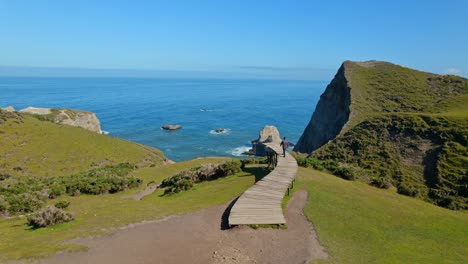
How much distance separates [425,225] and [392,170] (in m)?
23.5

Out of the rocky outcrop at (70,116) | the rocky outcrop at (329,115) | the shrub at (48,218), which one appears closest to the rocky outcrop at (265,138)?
the rocky outcrop at (329,115)

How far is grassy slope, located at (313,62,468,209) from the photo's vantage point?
127ft

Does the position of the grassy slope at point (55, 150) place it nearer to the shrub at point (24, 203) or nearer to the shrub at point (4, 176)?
the shrub at point (4, 176)

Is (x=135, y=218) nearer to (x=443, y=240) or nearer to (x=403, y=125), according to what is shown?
(x=443, y=240)

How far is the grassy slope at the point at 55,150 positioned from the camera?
196 ft

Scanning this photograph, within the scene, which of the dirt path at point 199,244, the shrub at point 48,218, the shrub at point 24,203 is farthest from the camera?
the shrub at point 24,203

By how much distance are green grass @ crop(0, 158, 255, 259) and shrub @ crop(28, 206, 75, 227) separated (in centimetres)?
47

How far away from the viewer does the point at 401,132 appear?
52250mm

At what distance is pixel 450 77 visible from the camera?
294 ft

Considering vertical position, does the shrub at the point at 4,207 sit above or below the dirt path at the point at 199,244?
below

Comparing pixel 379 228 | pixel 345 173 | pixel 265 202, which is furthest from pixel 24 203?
pixel 345 173

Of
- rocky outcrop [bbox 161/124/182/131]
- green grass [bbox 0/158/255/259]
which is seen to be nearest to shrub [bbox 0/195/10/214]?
green grass [bbox 0/158/255/259]

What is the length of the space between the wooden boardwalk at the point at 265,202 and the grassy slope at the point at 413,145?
14534mm

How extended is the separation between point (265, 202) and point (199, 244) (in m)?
6.18
